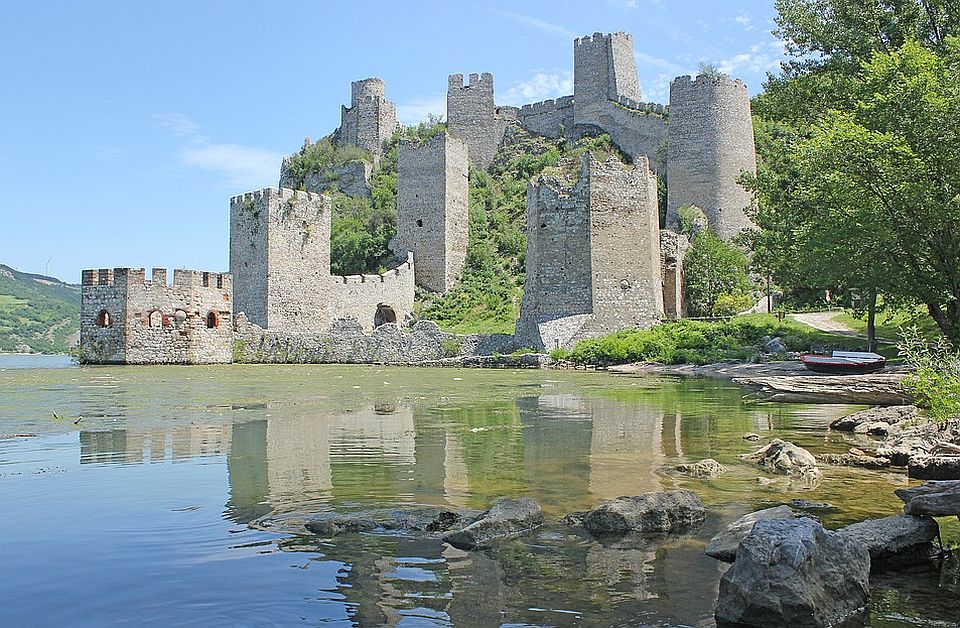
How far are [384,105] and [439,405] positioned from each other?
4486 centimetres

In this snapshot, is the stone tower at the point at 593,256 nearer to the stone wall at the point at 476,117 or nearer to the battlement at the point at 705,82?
the battlement at the point at 705,82

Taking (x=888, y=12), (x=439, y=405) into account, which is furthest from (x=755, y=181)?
(x=439, y=405)

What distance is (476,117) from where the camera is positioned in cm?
5562

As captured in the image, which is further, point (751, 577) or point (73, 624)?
point (751, 577)

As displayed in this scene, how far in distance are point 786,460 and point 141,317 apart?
847 inches

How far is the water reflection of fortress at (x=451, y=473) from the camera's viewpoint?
12.6 ft

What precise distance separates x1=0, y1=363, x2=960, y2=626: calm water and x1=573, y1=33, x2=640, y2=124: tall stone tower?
4394 cm

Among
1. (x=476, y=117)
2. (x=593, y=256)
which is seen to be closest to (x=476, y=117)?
(x=476, y=117)

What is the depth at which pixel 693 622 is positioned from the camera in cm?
350

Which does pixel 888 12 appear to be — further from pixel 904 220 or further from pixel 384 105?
pixel 384 105

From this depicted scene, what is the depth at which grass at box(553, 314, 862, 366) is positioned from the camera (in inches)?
898

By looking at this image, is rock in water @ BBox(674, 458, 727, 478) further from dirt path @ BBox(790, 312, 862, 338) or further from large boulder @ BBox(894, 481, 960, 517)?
dirt path @ BBox(790, 312, 862, 338)

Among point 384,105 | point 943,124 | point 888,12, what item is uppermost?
point 384,105

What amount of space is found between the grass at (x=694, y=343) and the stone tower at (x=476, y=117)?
1274 inches
